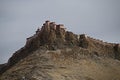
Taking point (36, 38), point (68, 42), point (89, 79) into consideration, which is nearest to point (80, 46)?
point (68, 42)

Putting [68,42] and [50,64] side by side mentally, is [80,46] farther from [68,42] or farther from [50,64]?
[50,64]

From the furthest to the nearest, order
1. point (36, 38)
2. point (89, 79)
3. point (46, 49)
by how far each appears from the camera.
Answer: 1. point (36, 38)
2. point (46, 49)
3. point (89, 79)

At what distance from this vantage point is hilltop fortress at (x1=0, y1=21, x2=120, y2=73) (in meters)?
99.5

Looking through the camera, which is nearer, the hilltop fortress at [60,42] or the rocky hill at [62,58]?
the rocky hill at [62,58]

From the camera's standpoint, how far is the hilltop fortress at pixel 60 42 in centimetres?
9950

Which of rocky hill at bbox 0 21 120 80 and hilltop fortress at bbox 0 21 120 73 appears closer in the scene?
rocky hill at bbox 0 21 120 80

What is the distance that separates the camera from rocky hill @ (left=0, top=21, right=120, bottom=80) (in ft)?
279

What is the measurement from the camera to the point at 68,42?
100812 millimetres

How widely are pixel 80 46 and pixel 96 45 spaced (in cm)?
625

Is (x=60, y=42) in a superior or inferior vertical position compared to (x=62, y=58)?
superior

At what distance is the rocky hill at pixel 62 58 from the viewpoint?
8494cm

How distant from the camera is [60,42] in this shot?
3930 inches

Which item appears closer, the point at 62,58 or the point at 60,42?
the point at 62,58

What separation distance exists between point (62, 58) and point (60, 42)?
8.12 metres
